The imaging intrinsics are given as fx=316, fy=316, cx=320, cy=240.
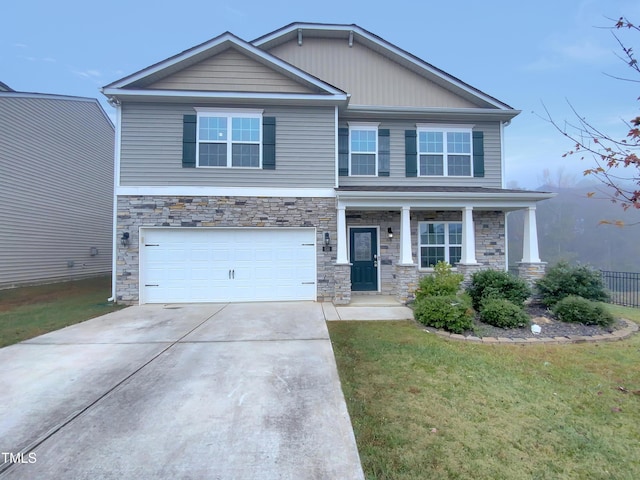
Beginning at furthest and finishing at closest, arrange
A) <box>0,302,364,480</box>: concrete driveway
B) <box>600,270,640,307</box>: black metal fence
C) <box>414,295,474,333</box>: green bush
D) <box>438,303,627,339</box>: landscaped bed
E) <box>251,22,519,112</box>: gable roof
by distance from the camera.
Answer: <box>251,22,519,112</box>: gable roof
<box>600,270,640,307</box>: black metal fence
<box>414,295,474,333</box>: green bush
<box>438,303,627,339</box>: landscaped bed
<box>0,302,364,480</box>: concrete driveway

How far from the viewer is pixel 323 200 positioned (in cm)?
920

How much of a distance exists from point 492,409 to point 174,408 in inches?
127

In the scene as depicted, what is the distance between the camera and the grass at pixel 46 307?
620 cm

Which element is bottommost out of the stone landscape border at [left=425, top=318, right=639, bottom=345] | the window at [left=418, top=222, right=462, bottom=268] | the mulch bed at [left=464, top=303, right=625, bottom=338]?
the stone landscape border at [left=425, top=318, right=639, bottom=345]

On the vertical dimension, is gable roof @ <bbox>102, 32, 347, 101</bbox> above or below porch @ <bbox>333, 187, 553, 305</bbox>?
above

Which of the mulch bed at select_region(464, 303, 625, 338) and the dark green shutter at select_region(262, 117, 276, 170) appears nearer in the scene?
the mulch bed at select_region(464, 303, 625, 338)

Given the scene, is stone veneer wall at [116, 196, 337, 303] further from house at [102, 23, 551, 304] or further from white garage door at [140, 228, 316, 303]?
white garage door at [140, 228, 316, 303]

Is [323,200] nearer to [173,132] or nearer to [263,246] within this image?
[263,246]

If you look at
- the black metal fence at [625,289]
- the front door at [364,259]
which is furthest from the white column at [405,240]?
the black metal fence at [625,289]

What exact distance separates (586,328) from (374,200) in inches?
211

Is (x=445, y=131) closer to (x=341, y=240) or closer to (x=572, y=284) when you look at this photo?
(x=341, y=240)

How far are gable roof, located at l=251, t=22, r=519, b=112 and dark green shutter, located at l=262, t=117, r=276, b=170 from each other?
12.1 ft

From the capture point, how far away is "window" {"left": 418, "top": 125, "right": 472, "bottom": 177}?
10.3 metres

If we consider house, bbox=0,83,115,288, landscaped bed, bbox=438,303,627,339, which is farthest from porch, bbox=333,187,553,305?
house, bbox=0,83,115,288
